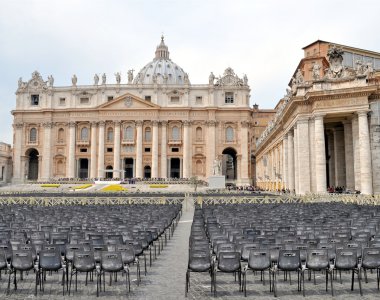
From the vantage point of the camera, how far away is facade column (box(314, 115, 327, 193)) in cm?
3538

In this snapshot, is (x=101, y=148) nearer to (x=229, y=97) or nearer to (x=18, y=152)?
(x=18, y=152)

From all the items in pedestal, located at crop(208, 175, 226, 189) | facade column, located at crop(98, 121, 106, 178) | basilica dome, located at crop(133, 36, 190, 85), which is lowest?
pedestal, located at crop(208, 175, 226, 189)

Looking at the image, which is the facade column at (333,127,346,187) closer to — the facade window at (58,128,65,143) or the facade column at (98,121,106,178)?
the facade column at (98,121,106,178)

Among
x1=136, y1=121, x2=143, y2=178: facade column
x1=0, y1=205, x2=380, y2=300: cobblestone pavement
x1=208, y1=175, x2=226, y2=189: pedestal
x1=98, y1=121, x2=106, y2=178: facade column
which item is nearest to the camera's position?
x1=0, y1=205, x2=380, y2=300: cobblestone pavement

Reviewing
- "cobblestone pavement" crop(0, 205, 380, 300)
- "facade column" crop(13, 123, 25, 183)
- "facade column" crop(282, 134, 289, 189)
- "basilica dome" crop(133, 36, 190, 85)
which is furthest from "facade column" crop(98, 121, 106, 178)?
"cobblestone pavement" crop(0, 205, 380, 300)

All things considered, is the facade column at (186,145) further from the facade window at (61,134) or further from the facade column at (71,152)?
the facade window at (61,134)

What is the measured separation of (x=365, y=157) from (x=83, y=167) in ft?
248

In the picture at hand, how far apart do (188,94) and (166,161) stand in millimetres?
17545

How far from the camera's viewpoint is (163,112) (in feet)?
294

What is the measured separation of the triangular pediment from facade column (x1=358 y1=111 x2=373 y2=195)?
198 feet

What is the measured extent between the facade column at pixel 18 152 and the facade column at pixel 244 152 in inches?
2132

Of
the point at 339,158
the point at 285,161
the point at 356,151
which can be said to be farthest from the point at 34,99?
the point at 356,151

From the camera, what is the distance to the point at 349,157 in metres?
38.2

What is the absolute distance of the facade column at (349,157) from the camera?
38.0 m
